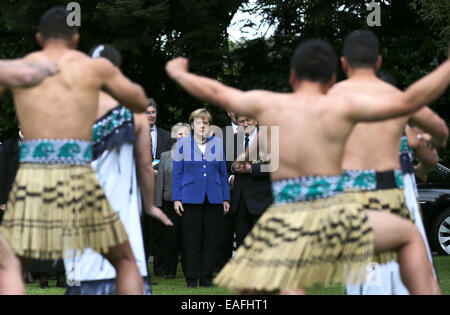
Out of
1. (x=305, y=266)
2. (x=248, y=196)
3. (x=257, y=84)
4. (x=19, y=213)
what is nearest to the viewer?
(x=305, y=266)

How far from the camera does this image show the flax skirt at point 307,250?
5.55 metres

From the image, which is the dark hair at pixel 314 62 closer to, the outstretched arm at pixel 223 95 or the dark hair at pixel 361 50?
the outstretched arm at pixel 223 95

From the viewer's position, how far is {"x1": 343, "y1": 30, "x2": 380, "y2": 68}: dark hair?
259 inches

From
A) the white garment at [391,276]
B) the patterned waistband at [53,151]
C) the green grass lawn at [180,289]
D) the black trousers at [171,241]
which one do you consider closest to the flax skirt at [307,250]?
the patterned waistband at [53,151]

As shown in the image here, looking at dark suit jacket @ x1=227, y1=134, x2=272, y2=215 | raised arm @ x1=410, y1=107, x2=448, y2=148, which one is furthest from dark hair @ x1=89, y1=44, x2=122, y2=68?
dark suit jacket @ x1=227, y1=134, x2=272, y2=215

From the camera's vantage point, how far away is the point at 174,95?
18125 mm

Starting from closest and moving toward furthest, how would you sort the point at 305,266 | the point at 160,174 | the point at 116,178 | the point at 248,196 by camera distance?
the point at 305,266, the point at 116,178, the point at 248,196, the point at 160,174

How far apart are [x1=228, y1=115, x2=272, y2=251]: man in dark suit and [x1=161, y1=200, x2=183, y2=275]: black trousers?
1086 millimetres

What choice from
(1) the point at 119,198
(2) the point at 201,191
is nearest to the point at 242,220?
(2) the point at 201,191

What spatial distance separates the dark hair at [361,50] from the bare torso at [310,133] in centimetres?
90

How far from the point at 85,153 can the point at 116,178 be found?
4.15 ft

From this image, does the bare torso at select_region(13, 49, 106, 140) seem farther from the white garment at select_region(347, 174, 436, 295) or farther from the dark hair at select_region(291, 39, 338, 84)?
the white garment at select_region(347, 174, 436, 295)

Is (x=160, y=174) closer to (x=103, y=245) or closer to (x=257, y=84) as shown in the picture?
(x=257, y=84)
